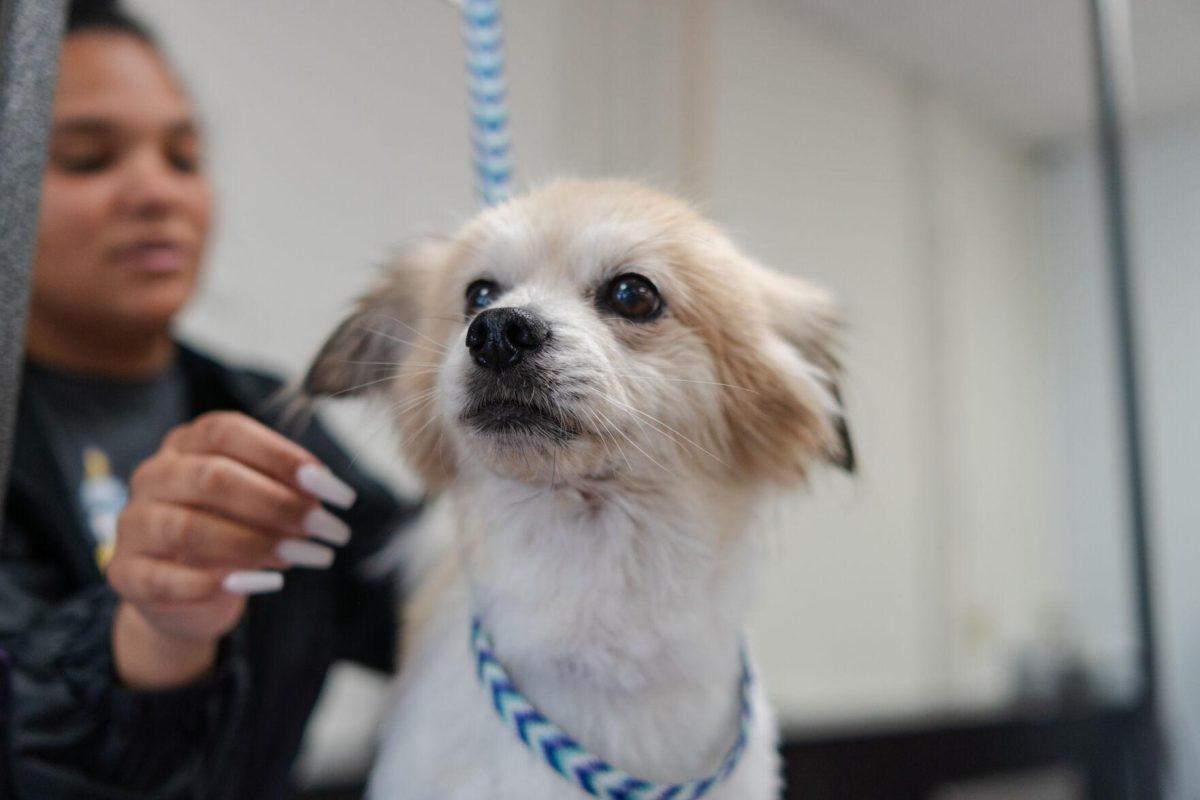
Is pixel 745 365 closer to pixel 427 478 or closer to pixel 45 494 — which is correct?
pixel 427 478

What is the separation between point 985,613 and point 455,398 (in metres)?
2.24

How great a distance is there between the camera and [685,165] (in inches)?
34.4

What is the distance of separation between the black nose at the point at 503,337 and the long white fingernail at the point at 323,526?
0.16m

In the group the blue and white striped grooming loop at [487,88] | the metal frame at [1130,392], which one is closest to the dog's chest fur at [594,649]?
the blue and white striped grooming loop at [487,88]

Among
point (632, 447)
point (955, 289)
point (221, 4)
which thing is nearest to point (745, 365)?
point (632, 447)

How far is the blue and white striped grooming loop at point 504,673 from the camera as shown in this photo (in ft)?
1.75

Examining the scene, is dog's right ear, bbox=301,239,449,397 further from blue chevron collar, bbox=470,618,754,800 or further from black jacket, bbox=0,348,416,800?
blue chevron collar, bbox=470,618,754,800

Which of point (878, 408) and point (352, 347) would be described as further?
point (878, 408)

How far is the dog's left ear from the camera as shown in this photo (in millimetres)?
687

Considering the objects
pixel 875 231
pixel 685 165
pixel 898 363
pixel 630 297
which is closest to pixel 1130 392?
pixel 898 363

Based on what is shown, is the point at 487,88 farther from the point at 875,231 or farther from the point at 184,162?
the point at 875,231

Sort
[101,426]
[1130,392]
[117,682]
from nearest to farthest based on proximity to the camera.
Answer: [117,682], [101,426], [1130,392]

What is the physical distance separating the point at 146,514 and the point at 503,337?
27 centimetres

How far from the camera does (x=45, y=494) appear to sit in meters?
0.76
